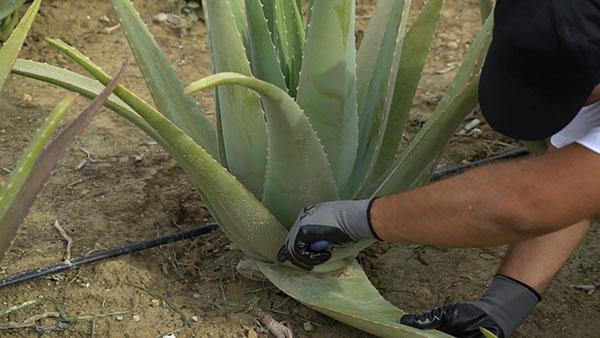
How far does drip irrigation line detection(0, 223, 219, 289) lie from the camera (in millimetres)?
1674

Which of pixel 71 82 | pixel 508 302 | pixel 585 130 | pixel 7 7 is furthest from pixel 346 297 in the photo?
pixel 7 7

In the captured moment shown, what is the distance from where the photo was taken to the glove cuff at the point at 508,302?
1.62 metres

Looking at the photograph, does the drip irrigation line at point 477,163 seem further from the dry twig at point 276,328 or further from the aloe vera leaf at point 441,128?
the dry twig at point 276,328

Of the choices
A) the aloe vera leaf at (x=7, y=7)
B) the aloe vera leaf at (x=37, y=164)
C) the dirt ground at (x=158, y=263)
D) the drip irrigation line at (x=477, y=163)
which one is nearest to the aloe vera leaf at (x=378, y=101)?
the dirt ground at (x=158, y=263)

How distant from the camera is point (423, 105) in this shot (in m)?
2.66

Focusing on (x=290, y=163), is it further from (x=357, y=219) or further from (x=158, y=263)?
(x=158, y=263)

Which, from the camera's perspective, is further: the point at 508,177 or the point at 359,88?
the point at 359,88

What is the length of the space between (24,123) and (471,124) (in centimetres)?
149

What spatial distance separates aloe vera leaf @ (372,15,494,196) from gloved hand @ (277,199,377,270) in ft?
0.35

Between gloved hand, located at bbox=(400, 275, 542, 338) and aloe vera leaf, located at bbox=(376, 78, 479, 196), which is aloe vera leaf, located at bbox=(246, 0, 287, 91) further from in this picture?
gloved hand, located at bbox=(400, 275, 542, 338)

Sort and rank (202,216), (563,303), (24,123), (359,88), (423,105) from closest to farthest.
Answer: (359,88), (563,303), (202,216), (24,123), (423,105)

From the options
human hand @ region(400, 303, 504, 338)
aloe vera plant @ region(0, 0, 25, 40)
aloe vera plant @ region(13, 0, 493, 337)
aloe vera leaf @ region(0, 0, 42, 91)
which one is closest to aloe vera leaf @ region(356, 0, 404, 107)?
aloe vera plant @ region(13, 0, 493, 337)

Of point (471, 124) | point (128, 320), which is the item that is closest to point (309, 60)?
point (128, 320)

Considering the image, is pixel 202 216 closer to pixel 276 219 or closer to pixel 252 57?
pixel 276 219
